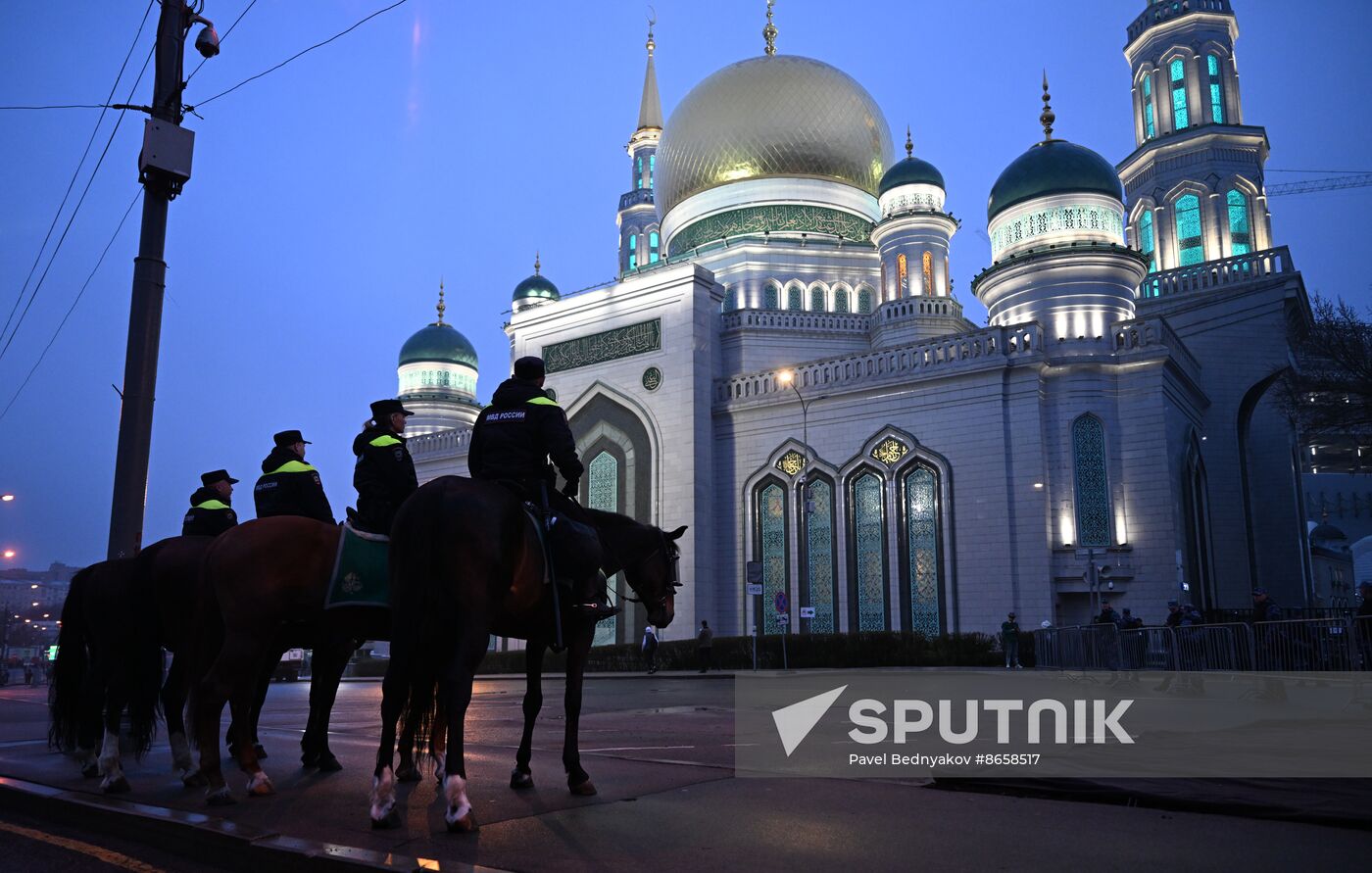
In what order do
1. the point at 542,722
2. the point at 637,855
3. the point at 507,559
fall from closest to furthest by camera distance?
the point at 637,855
the point at 507,559
the point at 542,722

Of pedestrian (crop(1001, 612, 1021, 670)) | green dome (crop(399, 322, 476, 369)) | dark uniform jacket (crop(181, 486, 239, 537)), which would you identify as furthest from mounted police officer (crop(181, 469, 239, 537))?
green dome (crop(399, 322, 476, 369))

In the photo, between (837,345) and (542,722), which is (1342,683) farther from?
(837,345)

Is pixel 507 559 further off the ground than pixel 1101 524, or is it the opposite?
pixel 1101 524

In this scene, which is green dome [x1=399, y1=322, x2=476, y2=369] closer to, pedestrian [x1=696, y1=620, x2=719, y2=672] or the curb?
pedestrian [x1=696, y1=620, x2=719, y2=672]

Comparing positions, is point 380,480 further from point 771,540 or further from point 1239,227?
point 1239,227

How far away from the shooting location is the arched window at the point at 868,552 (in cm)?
2709

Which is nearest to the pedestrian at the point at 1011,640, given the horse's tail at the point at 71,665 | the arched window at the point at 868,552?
the arched window at the point at 868,552

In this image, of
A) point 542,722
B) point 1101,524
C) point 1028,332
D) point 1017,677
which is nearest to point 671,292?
point 1028,332

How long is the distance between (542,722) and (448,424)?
132ft

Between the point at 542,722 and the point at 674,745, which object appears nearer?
the point at 674,745

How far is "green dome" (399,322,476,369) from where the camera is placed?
163 ft

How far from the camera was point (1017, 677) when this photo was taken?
16.3 metres

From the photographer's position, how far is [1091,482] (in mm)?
24562

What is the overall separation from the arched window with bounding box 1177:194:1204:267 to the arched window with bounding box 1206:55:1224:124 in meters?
3.26
